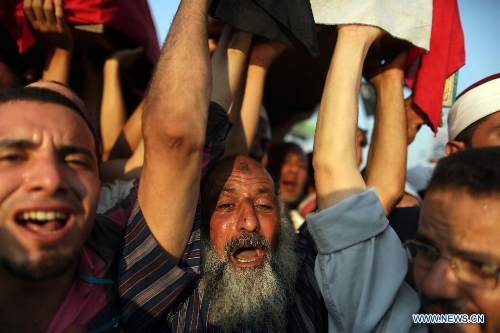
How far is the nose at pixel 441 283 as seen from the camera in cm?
159

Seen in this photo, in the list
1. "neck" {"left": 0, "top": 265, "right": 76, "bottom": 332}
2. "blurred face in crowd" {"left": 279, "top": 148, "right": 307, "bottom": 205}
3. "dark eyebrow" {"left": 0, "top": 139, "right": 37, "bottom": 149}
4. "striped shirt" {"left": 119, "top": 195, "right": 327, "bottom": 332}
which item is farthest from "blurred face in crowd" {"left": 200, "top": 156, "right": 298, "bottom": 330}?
"blurred face in crowd" {"left": 279, "top": 148, "right": 307, "bottom": 205}

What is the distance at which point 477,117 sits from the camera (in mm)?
2709

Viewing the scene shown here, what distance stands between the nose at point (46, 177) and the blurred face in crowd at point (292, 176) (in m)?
3.99

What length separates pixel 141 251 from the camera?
1896 mm

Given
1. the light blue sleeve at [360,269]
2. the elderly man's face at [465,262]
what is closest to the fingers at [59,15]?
the light blue sleeve at [360,269]

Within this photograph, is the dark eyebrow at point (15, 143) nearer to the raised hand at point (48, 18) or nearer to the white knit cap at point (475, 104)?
the raised hand at point (48, 18)

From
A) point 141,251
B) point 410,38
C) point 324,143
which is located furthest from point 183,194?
point 410,38

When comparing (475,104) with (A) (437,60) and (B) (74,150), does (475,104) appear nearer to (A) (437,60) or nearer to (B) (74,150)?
(A) (437,60)

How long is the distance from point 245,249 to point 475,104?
1.39 metres

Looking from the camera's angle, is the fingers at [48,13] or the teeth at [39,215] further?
the fingers at [48,13]

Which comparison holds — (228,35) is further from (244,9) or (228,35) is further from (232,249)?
(232,249)

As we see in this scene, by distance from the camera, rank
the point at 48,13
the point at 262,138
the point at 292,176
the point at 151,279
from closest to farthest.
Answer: the point at 151,279
the point at 48,13
the point at 262,138
the point at 292,176

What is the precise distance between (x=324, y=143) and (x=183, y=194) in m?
0.61

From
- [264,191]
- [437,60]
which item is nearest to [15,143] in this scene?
[264,191]
